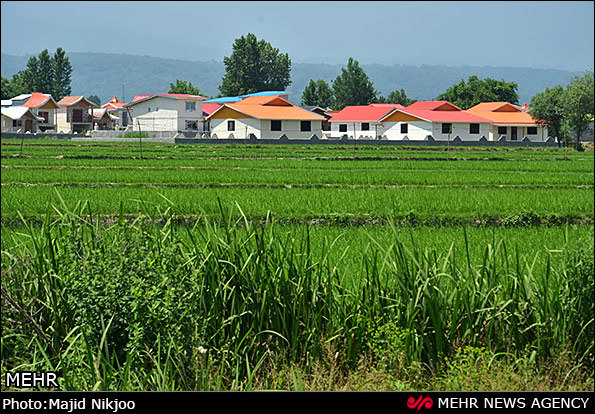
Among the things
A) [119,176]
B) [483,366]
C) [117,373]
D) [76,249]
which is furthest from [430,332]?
[119,176]

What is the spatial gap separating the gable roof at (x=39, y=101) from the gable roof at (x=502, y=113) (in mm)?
42563

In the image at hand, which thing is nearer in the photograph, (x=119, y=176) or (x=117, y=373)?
(x=117, y=373)

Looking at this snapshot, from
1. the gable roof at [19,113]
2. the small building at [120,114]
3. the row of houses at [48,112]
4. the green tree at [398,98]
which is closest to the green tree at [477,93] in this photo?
the green tree at [398,98]

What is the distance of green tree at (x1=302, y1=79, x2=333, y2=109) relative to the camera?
5969 cm

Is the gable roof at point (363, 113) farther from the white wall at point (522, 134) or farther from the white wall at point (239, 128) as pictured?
the white wall at point (522, 134)

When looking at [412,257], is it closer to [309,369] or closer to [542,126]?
[309,369]

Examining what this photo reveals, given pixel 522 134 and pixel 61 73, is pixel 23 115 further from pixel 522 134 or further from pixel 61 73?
pixel 522 134

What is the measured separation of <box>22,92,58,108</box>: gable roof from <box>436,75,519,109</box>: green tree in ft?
161

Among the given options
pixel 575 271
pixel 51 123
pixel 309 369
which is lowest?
pixel 309 369

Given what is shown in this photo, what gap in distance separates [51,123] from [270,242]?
10140 mm

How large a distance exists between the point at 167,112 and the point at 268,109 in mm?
12322

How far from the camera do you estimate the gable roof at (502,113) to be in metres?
51.7

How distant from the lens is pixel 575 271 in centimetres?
421

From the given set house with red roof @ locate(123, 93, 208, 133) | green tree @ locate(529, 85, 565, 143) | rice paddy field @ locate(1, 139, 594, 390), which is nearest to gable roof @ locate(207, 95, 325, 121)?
house with red roof @ locate(123, 93, 208, 133)
